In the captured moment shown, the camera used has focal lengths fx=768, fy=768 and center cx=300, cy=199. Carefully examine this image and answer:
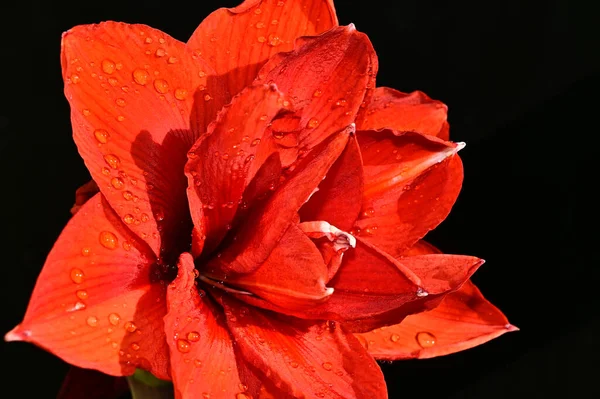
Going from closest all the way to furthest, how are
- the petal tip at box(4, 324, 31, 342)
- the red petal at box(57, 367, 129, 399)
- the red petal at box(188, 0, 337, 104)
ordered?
1. the petal tip at box(4, 324, 31, 342)
2. the red petal at box(188, 0, 337, 104)
3. the red petal at box(57, 367, 129, 399)

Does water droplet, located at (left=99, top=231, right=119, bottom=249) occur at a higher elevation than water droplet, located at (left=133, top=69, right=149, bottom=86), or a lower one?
lower

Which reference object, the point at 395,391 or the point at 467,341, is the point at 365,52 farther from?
the point at 395,391

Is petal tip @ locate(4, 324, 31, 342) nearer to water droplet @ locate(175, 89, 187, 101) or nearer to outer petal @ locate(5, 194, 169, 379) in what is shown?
outer petal @ locate(5, 194, 169, 379)

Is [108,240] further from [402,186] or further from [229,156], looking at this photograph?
[402,186]

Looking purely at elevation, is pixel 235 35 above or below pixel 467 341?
above

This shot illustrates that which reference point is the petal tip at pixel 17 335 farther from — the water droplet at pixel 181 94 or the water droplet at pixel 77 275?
the water droplet at pixel 181 94

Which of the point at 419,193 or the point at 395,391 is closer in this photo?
the point at 419,193

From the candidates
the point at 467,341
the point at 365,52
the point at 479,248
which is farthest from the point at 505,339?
the point at 365,52

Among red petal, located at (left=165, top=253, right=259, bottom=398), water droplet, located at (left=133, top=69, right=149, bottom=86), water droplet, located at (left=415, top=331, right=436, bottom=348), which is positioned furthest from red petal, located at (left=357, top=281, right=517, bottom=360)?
water droplet, located at (left=133, top=69, right=149, bottom=86)

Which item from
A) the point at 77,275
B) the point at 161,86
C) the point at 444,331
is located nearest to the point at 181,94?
the point at 161,86
